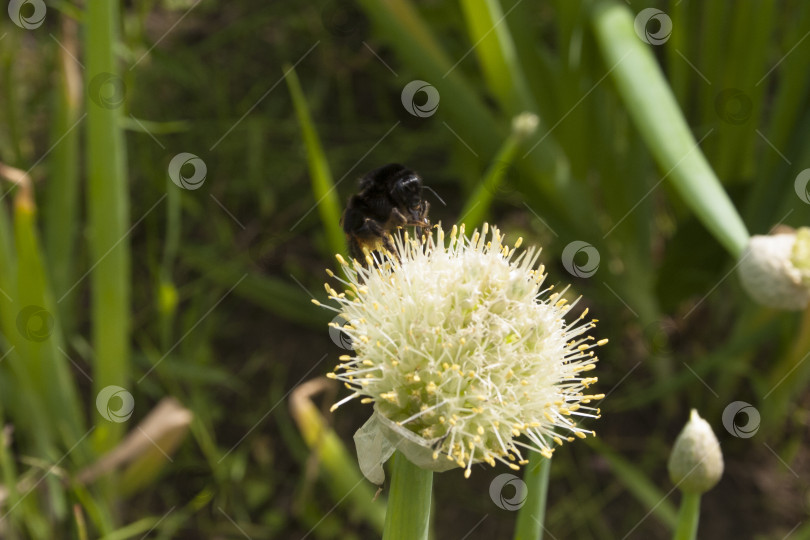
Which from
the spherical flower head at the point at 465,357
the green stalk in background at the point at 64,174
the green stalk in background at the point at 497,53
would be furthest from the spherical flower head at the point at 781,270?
the green stalk in background at the point at 64,174

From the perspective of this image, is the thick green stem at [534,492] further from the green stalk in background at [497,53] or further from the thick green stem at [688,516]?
the green stalk in background at [497,53]

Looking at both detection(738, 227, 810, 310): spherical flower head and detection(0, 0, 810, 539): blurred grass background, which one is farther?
detection(0, 0, 810, 539): blurred grass background

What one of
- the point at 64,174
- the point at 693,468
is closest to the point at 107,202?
the point at 64,174

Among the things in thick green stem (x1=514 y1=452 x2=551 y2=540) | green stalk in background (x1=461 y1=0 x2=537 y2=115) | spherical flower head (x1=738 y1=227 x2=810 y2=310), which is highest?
green stalk in background (x1=461 y1=0 x2=537 y2=115)

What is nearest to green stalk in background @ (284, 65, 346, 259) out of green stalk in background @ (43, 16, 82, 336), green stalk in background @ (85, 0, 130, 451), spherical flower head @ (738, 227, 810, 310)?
green stalk in background @ (85, 0, 130, 451)

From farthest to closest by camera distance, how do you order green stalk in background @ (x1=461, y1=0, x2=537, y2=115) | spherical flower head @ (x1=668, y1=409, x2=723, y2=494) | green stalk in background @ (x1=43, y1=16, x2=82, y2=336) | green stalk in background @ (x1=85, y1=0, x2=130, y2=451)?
green stalk in background @ (x1=43, y1=16, x2=82, y2=336) < green stalk in background @ (x1=461, y1=0, x2=537, y2=115) < green stalk in background @ (x1=85, y1=0, x2=130, y2=451) < spherical flower head @ (x1=668, y1=409, x2=723, y2=494)

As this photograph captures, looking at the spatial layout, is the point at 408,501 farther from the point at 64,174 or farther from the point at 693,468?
the point at 64,174

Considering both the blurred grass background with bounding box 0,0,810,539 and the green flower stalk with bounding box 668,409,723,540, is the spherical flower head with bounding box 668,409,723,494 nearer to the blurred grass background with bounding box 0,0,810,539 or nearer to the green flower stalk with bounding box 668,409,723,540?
the green flower stalk with bounding box 668,409,723,540
